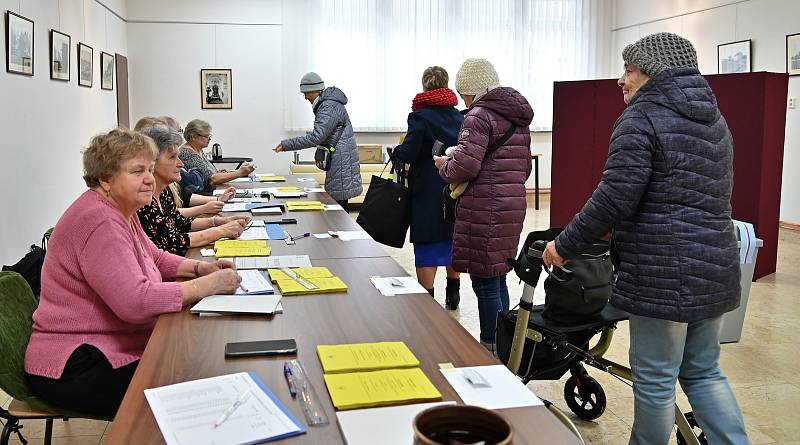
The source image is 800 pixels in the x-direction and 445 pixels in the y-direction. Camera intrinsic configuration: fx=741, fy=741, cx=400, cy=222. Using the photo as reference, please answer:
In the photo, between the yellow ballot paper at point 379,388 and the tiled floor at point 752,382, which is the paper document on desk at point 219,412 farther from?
the tiled floor at point 752,382

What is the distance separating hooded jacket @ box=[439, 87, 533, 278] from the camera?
3.54 meters

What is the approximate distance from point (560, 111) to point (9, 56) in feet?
16.6

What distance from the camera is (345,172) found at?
5754 millimetres

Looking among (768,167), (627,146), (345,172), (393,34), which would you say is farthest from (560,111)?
(627,146)

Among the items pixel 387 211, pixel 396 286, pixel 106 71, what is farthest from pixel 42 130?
pixel 396 286

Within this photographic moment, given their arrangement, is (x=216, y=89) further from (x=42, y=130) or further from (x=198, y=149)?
(x=198, y=149)

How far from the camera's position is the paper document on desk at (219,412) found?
1.36 m

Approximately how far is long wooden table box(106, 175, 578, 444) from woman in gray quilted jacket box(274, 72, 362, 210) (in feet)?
10.6

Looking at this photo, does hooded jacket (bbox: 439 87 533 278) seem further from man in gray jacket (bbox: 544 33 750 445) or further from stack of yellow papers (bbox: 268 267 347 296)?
man in gray jacket (bbox: 544 33 750 445)

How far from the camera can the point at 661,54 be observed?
2.21 meters

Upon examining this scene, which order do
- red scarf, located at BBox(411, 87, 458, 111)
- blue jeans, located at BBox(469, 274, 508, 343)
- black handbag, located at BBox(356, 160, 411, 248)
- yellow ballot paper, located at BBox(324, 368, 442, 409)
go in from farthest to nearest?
black handbag, located at BBox(356, 160, 411, 248)
red scarf, located at BBox(411, 87, 458, 111)
blue jeans, located at BBox(469, 274, 508, 343)
yellow ballot paper, located at BBox(324, 368, 442, 409)

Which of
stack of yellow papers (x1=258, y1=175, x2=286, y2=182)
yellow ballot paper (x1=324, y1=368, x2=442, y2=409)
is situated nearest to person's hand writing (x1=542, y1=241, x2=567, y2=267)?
yellow ballot paper (x1=324, y1=368, x2=442, y2=409)

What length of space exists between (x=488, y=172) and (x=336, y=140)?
7.77 ft

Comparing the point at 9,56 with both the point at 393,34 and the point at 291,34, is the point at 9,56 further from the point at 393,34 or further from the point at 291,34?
the point at 393,34
